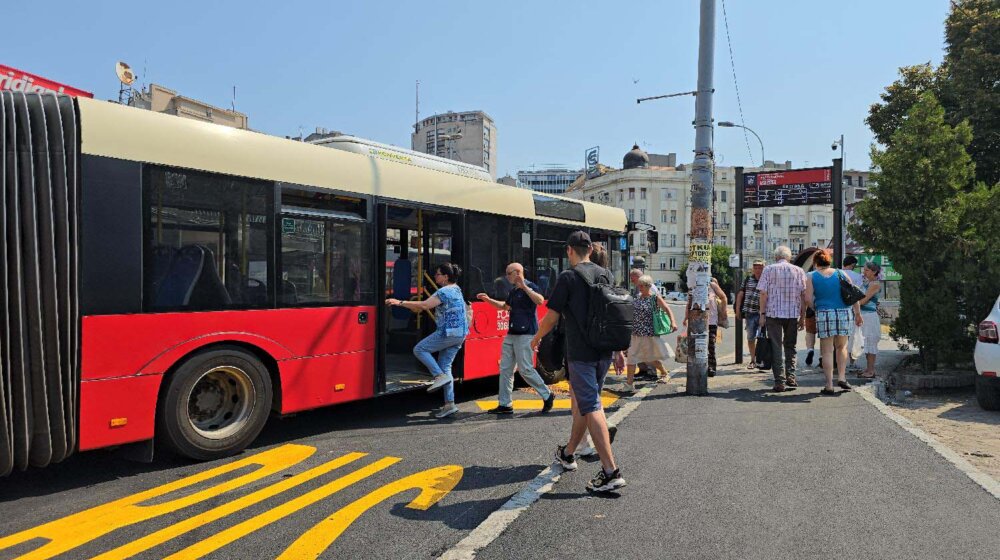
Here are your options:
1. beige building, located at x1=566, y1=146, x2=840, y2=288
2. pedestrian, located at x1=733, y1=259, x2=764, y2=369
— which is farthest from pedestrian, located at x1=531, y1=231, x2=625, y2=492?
beige building, located at x1=566, y1=146, x2=840, y2=288

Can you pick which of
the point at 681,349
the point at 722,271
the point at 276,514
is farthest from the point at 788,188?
the point at 722,271

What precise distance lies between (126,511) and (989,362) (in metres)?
8.34

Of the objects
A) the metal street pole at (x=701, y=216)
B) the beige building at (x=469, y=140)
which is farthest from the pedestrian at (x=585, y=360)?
the beige building at (x=469, y=140)

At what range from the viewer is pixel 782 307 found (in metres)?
8.66

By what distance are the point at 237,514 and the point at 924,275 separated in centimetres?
969

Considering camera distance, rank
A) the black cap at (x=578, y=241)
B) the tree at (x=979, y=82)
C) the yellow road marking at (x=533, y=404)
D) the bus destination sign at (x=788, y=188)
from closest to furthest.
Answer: the black cap at (x=578, y=241) → the yellow road marking at (x=533, y=404) → the tree at (x=979, y=82) → the bus destination sign at (x=788, y=188)

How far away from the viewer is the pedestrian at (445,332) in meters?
7.09

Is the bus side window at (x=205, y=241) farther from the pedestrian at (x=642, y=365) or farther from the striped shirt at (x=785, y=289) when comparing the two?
the striped shirt at (x=785, y=289)

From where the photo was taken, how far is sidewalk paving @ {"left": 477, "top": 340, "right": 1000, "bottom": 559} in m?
3.72

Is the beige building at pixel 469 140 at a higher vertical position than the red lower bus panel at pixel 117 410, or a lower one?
higher

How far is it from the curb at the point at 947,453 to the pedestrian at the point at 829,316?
0.64m

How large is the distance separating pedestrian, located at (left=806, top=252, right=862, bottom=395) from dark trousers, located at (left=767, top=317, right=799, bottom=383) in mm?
346

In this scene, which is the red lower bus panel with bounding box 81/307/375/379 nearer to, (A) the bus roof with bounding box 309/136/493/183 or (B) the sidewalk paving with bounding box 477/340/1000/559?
(A) the bus roof with bounding box 309/136/493/183

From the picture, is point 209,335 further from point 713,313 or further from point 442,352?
point 713,313
